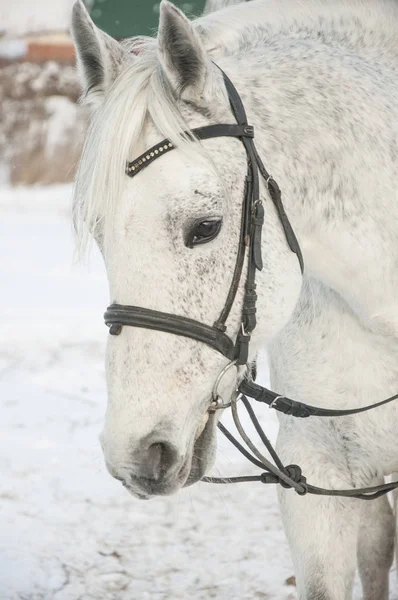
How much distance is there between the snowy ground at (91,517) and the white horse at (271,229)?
556 mm

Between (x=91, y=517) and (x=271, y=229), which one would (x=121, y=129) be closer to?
(x=271, y=229)

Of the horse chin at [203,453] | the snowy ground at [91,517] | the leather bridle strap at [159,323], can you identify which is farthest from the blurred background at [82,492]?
the horse chin at [203,453]

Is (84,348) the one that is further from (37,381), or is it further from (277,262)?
(277,262)

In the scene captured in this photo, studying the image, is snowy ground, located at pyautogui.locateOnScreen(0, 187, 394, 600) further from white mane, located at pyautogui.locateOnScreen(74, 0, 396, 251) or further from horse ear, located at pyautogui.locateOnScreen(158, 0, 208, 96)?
horse ear, located at pyautogui.locateOnScreen(158, 0, 208, 96)

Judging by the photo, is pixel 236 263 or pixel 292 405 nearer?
pixel 236 263

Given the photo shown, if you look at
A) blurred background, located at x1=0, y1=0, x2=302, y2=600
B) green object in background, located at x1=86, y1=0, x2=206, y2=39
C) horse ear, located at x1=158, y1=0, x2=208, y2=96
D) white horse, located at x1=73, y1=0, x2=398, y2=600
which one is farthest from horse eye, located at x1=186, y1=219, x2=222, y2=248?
green object in background, located at x1=86, y1=0, x2=206, y2=39

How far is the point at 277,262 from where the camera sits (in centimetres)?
213

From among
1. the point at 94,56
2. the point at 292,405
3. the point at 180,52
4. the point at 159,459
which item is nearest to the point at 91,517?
the point at 292,405

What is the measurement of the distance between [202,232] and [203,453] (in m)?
0.57

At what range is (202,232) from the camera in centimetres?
198

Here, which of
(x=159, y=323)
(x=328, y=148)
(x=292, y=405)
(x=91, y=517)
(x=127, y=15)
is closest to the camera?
(x=159, y=323)

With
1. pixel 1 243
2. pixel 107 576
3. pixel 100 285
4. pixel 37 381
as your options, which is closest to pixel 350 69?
pixel 107 576

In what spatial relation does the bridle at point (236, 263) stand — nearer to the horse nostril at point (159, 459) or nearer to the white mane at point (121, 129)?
the white mane at point (121, 129)

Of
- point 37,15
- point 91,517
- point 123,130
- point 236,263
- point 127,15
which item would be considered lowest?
point 91,517
